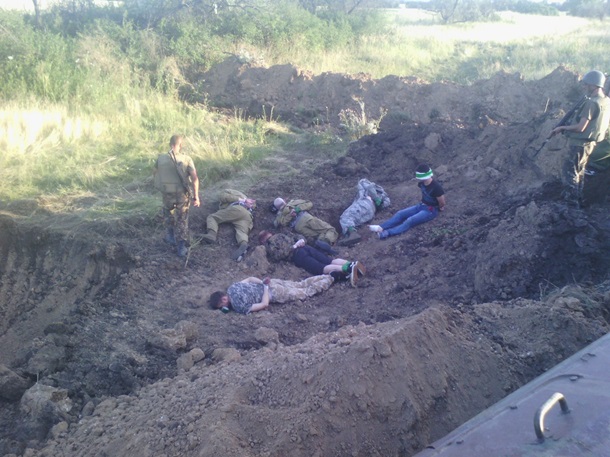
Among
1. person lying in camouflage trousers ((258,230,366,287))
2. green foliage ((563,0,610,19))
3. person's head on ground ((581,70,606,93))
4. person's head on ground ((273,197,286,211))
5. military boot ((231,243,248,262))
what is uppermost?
green foliage ((563,0,610,19))

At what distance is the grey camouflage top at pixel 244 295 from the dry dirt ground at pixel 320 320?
0.92ft

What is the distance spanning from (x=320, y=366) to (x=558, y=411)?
168 centimetres

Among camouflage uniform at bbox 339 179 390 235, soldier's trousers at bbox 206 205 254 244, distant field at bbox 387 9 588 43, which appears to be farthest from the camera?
distant field at bbox 387 9 588 43

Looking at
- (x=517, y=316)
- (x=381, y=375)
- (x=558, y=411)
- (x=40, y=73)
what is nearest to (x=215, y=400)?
(x=381, y=375)

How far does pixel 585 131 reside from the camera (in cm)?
685

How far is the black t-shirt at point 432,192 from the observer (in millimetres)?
8242

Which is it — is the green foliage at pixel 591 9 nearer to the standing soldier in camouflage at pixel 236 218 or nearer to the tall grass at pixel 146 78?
the tall grass at pixel 146 78

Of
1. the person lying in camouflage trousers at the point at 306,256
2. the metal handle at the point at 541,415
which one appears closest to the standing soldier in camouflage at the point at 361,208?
the person lying in camouflage trousers at the point at 306,256

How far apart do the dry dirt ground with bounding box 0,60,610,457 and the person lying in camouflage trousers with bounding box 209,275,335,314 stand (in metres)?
0.14

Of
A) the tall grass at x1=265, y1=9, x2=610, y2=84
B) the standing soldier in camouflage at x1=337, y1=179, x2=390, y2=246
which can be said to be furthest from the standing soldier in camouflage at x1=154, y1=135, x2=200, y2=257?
the tall grass at x1=265, y1=9, x2=610, y2=84

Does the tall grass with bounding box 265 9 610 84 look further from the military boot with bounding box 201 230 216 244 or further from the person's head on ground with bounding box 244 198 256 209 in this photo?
the military boot with bounding box 201 230 216 244

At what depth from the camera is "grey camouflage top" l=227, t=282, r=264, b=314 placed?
6.53 m

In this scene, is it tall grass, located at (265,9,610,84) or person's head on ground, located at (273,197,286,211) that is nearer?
person's head on ground, located at (273,197,286,211)

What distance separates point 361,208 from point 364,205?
0.09 meters
